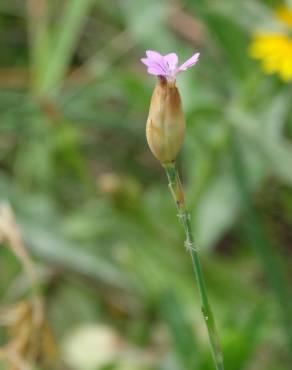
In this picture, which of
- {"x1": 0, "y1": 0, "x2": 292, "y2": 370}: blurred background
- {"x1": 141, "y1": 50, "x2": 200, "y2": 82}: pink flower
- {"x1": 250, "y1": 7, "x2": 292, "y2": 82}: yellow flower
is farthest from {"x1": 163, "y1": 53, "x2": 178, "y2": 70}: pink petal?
{"x1": 250, "y1": 7, "x2": 292, "y2": 82}: yellow flower

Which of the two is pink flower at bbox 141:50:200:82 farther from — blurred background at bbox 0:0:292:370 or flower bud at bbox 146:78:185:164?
blurred background at bbox 0:0:292:370

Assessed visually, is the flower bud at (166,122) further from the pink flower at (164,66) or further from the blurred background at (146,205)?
the blurred background at (146,205)

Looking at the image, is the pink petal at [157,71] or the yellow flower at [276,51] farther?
the yellow flower at [276,51]

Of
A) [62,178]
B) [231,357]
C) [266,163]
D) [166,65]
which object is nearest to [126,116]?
[62,178]

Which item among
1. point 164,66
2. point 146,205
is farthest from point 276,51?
point 164,66

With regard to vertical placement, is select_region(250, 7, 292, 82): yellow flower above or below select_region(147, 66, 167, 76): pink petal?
above

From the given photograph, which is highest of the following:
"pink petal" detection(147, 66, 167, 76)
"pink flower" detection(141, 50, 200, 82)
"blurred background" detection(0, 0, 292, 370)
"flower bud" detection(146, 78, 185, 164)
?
"blurred background" detection(0, 0, 292, 370)

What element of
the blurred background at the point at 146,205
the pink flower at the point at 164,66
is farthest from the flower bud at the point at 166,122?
the blurred background at the point at 146,205
